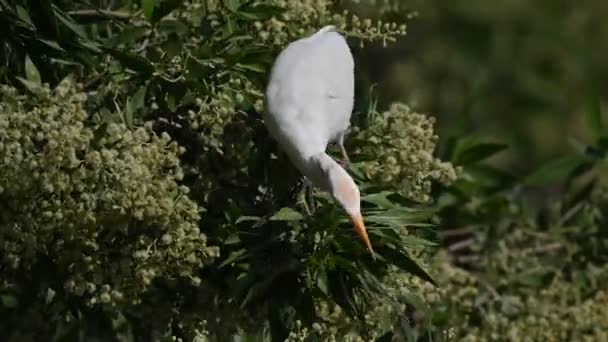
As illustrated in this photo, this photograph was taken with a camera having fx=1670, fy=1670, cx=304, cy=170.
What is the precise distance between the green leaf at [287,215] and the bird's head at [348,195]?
0.14 metres

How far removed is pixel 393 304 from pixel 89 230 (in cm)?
71

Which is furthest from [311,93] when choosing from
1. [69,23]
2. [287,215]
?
[69,23]

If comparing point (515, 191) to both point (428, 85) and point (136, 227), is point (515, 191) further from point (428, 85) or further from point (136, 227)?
point (428, 85)

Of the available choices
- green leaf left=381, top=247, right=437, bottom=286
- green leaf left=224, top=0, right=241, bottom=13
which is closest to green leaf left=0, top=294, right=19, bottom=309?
green leaf left=224, top=0, right=241, bottom=13

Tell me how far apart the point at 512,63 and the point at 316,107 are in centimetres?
679

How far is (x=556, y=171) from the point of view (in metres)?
5.62

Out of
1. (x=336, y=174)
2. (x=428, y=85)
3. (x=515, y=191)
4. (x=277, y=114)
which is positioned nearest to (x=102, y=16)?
(x=277, y=114)

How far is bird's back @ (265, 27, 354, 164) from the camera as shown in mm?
3898

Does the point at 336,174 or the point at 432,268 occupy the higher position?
the point at 336,174

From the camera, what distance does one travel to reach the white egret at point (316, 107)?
3.67 m

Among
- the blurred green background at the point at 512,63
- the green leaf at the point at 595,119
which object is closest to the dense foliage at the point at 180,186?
the green leaf at the point at 595,119

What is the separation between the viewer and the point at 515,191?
568 cm

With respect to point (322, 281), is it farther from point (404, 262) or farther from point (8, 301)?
point (8, 301)

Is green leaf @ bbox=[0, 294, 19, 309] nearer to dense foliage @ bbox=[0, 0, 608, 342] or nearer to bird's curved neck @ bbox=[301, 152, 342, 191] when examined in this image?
dense foliage @ bbox=[0, 0, 608, 342]
